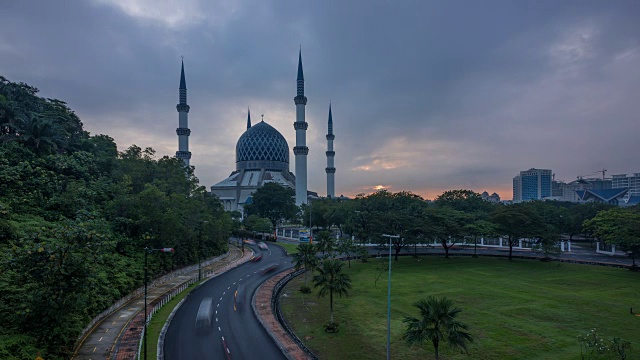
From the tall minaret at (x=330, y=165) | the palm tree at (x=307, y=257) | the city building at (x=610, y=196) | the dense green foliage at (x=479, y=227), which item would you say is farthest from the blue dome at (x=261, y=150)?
the city building at (x=610, y=196)

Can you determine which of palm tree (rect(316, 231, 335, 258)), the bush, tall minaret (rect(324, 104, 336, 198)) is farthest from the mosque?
the bush

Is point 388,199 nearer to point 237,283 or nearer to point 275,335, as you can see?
point 237,283

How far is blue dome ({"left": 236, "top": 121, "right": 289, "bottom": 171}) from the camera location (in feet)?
451

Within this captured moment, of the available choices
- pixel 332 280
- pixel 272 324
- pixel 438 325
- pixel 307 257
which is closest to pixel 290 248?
pixel 307 257

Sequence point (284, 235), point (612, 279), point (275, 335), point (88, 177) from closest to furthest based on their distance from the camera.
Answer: point (275, 335), point (612, 279), point (88, 177), point (284, 235)

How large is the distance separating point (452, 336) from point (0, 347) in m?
26.1

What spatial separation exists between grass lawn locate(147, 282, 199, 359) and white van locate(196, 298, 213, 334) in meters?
2.89

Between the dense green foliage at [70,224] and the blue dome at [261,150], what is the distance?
58194mm

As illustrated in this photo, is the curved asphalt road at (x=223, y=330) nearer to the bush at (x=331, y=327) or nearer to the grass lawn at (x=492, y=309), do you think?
the grass lawn at (x=492, y=309)

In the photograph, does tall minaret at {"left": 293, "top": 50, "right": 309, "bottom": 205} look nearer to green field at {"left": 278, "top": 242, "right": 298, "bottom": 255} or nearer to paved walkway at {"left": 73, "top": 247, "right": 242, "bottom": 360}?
green field at {"left": 278, "top": 242, "right": 298, "bottom": 255}

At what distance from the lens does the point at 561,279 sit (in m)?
46.3

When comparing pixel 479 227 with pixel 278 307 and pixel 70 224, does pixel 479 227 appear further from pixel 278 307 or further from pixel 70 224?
pixel 70 224

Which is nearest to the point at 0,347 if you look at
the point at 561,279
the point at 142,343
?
the point at 142,343

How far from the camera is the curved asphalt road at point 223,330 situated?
26484mm
